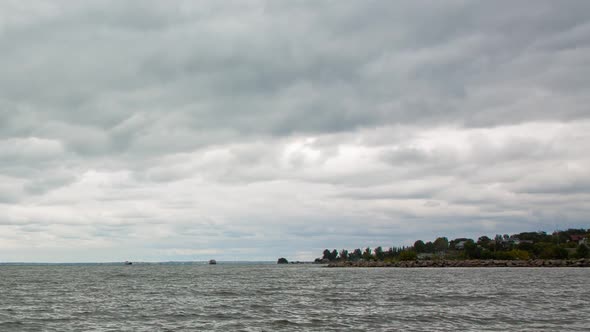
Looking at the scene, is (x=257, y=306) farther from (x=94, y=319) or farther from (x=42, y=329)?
(x=42, y=329)

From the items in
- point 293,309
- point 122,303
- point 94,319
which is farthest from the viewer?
point 122,303

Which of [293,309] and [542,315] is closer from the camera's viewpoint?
[542,315]

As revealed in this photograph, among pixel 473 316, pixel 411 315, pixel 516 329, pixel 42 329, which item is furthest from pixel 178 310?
pixel 516 329

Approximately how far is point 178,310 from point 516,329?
1028 inches

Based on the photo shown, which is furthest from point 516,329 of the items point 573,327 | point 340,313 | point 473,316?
point 340,313

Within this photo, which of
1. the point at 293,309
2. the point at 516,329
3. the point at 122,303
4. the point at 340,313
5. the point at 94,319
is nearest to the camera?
the point at 516,329

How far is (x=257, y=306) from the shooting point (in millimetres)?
50062

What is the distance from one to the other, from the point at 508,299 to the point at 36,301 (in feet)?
154

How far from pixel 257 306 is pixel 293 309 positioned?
406 cm

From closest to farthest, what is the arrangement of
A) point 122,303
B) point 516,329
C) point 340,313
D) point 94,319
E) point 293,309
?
point 516,329 → point 94,319 → point 340,313 → point 293,309 → point 122,303

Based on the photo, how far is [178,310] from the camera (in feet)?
153

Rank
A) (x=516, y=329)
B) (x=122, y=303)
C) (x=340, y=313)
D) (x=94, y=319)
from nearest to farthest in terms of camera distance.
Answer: (x=516, y=329)
(x=94, y=319)
(x=340, y=313)
(x=122, y=303)

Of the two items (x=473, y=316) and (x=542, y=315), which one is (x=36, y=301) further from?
(x=542, y=315)

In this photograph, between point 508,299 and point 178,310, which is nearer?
point 178,310
